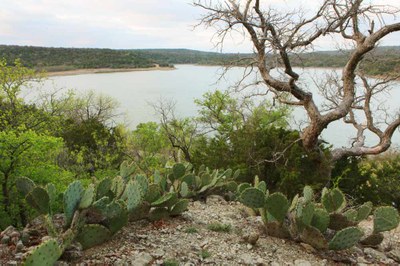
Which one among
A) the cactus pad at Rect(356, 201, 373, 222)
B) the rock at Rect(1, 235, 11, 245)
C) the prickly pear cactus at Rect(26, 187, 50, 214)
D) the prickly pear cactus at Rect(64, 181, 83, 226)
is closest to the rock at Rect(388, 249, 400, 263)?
the cactus pad at Rect(356, 201, 373, 222)

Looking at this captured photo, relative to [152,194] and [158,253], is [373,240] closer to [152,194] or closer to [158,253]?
[158,253]

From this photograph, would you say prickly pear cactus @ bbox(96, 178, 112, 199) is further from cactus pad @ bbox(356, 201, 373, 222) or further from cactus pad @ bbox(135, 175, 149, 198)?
cactus pad @ bbox(356, 201, 373, 222)

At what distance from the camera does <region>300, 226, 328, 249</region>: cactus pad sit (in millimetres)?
4176

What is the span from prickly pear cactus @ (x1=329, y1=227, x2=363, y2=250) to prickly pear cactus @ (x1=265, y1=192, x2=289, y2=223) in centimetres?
64

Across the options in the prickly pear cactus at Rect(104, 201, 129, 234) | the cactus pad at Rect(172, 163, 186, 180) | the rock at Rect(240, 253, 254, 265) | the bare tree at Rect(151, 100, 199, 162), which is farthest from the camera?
the bare tree at Rect(151, 100, 199, 162)

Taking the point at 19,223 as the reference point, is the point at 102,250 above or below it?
above

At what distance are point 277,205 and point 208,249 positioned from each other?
102 cm

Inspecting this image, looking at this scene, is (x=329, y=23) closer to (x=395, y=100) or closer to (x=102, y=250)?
(x=102, y=250)

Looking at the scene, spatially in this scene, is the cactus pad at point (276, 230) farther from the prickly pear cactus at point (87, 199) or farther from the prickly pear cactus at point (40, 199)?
the prickly pear cactus at point (40, 199)

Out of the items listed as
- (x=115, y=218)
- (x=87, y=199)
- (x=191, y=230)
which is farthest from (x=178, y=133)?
(x=87, y=199)

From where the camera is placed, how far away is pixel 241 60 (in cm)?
941

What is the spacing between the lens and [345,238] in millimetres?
4152

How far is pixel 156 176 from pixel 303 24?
5.22 meters

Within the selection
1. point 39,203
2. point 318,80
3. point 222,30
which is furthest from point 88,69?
point 39,203
